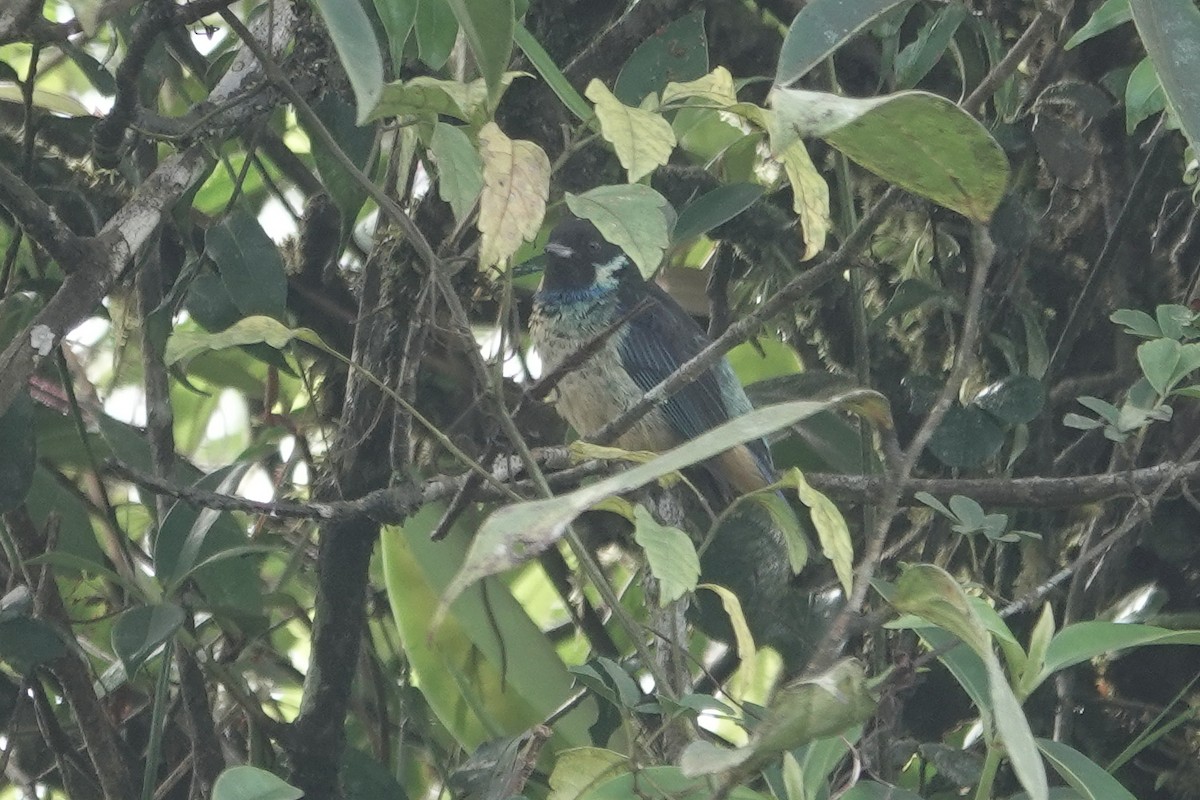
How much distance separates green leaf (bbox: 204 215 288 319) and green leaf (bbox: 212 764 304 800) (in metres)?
1.04

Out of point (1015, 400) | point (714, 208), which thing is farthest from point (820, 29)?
point (1015, 400)

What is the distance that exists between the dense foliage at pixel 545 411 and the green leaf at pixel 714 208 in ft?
0.04

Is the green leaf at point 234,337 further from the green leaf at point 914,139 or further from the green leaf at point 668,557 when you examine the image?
the green leaf at point 914,139

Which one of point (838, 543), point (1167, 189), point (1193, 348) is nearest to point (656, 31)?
point (1167, 189)

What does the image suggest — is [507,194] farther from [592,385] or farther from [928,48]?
[592,385]

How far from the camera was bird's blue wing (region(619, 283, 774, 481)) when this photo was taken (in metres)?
3.53

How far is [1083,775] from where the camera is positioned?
1.25 m

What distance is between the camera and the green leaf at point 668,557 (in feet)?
3.72

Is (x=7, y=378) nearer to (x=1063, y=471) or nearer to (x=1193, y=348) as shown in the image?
(x=1193, y=348)

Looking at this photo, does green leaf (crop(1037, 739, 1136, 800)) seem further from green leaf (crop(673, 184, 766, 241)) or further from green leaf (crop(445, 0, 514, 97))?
green leaf (crop(673, 184, 766, 241))

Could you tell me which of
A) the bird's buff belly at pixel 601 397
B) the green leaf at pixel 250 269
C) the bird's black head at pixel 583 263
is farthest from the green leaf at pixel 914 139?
the bird's black head at pixel 583 263

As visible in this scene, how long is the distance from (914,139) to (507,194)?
313 mm

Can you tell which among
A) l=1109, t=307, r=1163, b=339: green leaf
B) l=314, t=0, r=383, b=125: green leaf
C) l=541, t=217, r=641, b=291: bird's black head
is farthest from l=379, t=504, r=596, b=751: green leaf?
l=541, t=217, r=641, b=291: bird's black head

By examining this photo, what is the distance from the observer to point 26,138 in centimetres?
192
